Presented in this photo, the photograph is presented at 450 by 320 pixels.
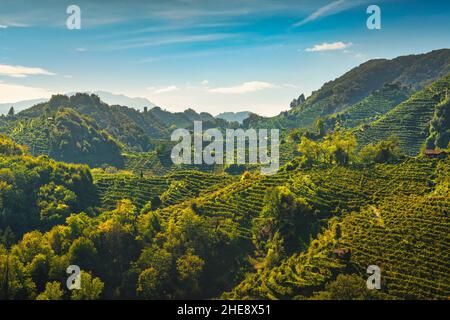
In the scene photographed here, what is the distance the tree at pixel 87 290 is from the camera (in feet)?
140

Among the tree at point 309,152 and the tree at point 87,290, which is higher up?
the tree at point 309,152

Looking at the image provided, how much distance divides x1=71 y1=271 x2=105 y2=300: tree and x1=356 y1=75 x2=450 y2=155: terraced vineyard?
3471 inches

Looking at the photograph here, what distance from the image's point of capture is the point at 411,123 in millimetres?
115375

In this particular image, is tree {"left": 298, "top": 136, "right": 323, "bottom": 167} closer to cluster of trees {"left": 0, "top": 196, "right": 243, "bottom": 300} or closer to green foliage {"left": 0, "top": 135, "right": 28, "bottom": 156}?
cluster of trees {"left": 0, "top": 196, "right": 243, "bottom": 300}

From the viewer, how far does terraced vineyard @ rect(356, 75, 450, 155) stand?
110 metres

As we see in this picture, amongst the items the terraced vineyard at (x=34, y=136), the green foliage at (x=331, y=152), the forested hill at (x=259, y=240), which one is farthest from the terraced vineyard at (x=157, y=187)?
the terraced vineyard at (x=34, y=136)

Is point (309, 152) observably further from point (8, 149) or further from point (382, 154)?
point (8, 149)

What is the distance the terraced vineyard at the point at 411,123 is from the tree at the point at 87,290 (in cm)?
8815

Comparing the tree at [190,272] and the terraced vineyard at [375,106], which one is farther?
the terraced vineyard at [375,106]

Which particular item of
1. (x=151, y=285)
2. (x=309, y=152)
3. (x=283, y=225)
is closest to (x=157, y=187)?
(x=309, y=152)

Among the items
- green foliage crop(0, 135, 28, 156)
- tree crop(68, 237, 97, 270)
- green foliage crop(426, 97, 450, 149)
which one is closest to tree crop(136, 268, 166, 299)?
tree crop(68, 237, 97, 270)

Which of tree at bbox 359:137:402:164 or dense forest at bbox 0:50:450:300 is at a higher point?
tree at bbox 359:137:402:164

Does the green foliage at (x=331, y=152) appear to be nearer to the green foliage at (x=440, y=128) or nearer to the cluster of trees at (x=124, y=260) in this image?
the cluster of trees at (x=124, y=260)
